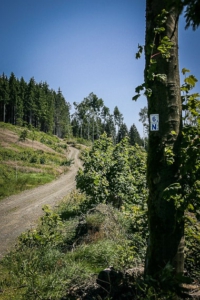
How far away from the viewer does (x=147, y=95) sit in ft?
9.20

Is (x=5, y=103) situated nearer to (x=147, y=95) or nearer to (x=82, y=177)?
(x=82, y=177)

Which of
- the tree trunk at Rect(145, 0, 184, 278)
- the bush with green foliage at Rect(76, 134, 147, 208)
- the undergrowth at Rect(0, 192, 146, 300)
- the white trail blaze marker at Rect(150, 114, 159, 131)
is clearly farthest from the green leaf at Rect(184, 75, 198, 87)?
the bush with green foliage at Rect(76, 134, 147, 208)

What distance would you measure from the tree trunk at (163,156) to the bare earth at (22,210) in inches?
278

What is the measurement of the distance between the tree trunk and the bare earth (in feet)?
23.2

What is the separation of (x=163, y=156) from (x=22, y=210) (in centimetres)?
1304

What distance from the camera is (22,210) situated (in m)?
13.8

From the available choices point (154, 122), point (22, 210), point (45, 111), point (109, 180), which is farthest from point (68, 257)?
point (45, 111)

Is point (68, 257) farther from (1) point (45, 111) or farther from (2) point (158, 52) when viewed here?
(1) point (45, 111)

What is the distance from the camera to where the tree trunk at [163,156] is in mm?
2609

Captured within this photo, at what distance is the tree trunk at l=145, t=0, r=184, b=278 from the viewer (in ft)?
8.56

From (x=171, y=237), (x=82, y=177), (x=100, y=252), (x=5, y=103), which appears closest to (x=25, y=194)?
(x=82, y=177)

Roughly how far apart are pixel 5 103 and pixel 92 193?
5896cm

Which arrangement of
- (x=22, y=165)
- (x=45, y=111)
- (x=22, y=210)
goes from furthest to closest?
(x=45, y=111), (x=22, y=165), (x=22, y=210)

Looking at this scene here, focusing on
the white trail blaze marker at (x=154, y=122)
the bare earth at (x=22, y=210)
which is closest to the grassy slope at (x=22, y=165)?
the bare earth at (x=22, y=210)
